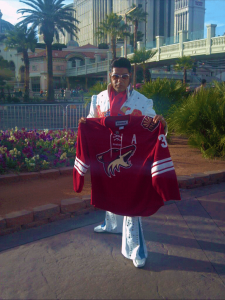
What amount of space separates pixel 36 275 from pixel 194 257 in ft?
5.13

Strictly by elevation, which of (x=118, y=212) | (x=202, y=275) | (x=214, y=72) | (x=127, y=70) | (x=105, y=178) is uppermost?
(x=214, y=72)

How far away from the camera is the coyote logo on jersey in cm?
320

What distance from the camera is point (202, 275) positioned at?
10.0 feet

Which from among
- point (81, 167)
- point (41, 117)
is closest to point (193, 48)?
point (41, 117)

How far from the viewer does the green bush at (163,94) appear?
1002 cm

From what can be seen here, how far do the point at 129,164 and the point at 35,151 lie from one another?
160 inches

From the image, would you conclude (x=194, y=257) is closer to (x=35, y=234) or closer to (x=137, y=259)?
(x=137, y=259)

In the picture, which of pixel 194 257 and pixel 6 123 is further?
pixel 6 123

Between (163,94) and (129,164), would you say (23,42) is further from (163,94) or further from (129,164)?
(129,164)

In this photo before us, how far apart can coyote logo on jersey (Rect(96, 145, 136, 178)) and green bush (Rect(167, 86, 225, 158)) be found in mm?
4594

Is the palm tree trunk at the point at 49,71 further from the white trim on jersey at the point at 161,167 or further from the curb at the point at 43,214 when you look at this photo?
the white trim on jersey at the point at 161,167

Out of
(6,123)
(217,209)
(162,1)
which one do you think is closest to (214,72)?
(162,1)

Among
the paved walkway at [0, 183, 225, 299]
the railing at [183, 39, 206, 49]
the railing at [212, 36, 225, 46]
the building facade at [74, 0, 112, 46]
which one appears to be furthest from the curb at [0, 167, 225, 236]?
the building facade at [74, 0, 112, 46]

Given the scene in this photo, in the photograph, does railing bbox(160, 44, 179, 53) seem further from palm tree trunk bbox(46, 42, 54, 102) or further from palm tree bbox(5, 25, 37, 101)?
palm tree bbox(5, 25, 37, 101)
